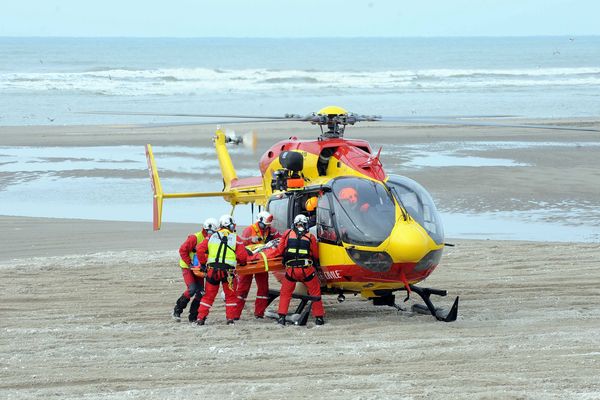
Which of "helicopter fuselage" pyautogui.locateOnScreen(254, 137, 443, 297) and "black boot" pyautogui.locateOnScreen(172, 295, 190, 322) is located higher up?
"helicopter fuselage" pyautogui.locateOnScreen(254, 137, 443, 297)

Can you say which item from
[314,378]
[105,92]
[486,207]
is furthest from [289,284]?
[105,92]

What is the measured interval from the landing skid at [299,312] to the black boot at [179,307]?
3.33 feet

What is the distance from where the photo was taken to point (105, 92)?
55281 millimetres

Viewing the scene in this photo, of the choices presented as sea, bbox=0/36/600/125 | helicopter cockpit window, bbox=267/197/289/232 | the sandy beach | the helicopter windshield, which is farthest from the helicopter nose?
sea, bbox=0/36/600/125

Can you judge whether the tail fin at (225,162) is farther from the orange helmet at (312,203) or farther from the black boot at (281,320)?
the black boot at (281,320)

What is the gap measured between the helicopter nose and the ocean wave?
45446mm

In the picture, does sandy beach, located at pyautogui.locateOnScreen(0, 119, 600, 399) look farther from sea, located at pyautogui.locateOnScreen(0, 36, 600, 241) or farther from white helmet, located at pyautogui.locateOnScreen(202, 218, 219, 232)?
sea, located at pyautogui.locateOnScreen(0, 36, 600, 241)

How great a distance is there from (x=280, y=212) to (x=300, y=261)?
1.18m

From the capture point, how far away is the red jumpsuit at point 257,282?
466 inches

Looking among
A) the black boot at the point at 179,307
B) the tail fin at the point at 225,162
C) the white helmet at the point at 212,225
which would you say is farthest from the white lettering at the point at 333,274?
the tail fin at the point at 225,162

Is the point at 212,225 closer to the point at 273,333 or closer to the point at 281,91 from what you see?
the point at 273,333

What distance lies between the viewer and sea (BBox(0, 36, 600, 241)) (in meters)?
Result: 21.5

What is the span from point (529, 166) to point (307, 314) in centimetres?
1715

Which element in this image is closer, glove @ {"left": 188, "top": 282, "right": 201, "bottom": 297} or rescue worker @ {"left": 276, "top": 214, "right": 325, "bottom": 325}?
rescue worker @ {"left": 276, "top": 214, "right": 325, "bottom": 325}
